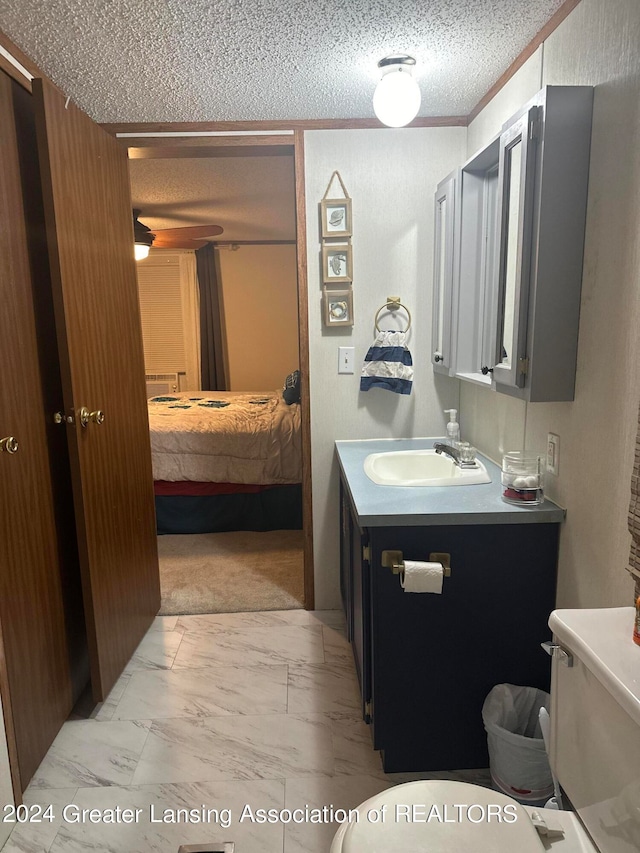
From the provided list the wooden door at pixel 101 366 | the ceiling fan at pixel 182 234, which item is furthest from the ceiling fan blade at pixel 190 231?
the wooden door at pixel 101 366

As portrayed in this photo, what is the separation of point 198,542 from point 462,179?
106 inches

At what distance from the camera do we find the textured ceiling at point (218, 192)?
3361 millimetres

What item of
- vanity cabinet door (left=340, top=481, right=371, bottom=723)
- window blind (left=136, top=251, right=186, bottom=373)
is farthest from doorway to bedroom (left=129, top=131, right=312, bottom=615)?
vanity cabinet door (left=340, top=481, right=371, bottom=723)

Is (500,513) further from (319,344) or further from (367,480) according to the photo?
(319,344)

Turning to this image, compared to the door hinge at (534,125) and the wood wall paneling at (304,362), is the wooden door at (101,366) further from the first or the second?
the door hinge at (534,125)

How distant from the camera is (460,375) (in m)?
2.12

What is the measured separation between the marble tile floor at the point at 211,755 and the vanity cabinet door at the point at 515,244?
1.30 m

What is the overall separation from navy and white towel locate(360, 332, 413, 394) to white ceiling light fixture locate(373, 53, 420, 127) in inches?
35.8

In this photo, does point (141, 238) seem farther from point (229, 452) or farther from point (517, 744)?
point (517, 744)

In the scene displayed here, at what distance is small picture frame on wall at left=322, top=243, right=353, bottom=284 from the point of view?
2.50 metres

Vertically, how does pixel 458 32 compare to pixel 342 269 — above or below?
above

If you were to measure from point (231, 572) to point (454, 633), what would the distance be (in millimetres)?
1797

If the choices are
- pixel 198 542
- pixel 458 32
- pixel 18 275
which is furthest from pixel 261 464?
pixel 458 32

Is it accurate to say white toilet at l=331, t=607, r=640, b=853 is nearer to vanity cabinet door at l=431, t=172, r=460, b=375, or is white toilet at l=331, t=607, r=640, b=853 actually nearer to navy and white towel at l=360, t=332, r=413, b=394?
vanity cabinet door at l=431, t=172, r=460, b=375
